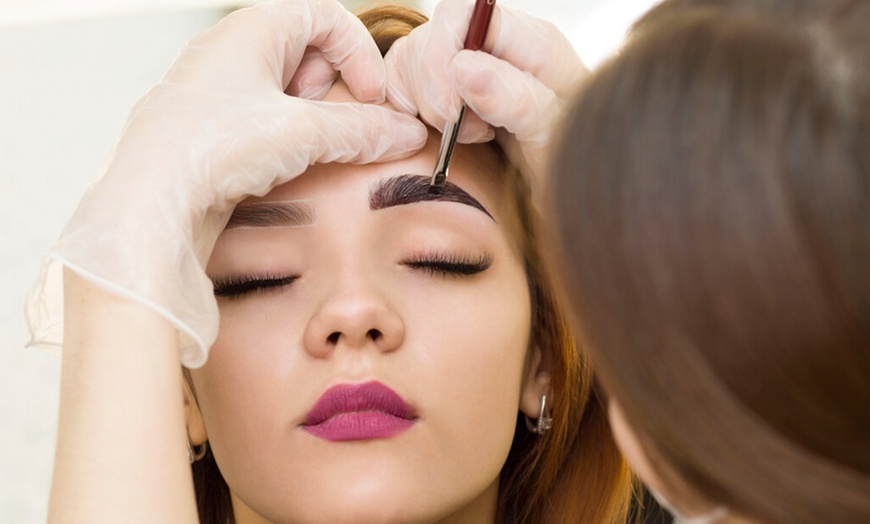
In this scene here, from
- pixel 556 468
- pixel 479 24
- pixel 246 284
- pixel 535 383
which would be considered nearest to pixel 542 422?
pixel 535 383

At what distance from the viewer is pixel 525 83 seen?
1.24 meters

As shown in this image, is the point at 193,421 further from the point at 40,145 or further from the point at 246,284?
the point at 40,145

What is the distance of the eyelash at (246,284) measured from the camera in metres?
1.26

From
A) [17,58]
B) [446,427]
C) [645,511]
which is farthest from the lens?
[17,58]

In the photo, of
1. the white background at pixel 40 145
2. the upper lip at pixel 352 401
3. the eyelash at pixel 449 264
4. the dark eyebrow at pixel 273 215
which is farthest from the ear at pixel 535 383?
the white background at pixel 40 145

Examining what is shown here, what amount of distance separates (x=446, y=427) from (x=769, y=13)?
679 mm

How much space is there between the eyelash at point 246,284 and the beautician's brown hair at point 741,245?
59 centimetres

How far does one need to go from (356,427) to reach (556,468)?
1.81 ft

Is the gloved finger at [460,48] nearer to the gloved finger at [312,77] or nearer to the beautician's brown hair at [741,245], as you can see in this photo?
the gloved finger at [312,77]

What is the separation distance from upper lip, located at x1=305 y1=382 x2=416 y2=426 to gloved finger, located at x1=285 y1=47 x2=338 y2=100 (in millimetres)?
453

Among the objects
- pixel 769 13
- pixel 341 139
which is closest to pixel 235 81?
pixel 341 139

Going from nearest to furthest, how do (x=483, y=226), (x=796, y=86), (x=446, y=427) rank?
(x=796, y=86), (x=446, y=427), (x=483, y=226)

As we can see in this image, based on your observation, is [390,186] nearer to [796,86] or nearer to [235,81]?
[235,81]

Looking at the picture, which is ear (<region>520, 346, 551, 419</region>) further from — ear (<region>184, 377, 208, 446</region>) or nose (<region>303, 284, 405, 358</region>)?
ear (<region>184, 377, 208, 446</region>)
